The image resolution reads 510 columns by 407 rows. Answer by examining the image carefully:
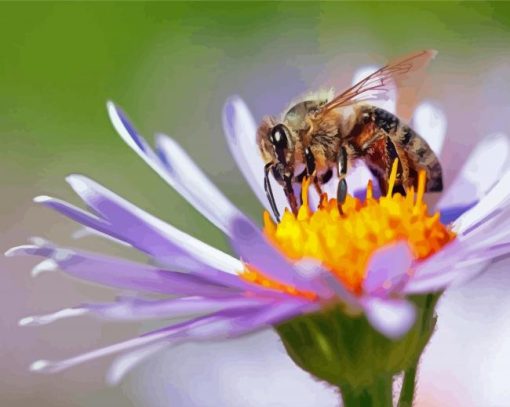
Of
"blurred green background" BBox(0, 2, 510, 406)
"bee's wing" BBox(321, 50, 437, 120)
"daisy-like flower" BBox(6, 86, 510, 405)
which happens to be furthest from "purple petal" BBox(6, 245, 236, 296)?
"blurred green background" BBox(0, 2, 510, 406)

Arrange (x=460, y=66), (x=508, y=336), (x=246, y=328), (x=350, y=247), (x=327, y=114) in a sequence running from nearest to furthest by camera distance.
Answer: (x=246, y=328)
(x=350, y=247)
(x=327, y=114)
(x=508, y=336)
(x=460, y=66)

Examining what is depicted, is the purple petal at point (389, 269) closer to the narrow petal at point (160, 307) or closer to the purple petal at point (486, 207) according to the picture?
the narrow petal at point (160, 307)

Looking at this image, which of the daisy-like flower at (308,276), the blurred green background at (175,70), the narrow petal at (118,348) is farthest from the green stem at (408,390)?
the blurred green background at (175,70)

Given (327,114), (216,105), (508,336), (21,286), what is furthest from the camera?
(216,105)

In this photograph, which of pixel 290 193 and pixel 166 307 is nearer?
pixel 166 307

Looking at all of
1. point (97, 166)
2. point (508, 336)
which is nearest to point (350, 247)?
point (508, 336)

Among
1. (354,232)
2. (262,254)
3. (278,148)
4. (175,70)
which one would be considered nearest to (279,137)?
(278,148)

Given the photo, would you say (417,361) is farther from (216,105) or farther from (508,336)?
Answer: (216,105)

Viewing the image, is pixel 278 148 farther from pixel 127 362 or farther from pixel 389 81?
pixel 127 362
